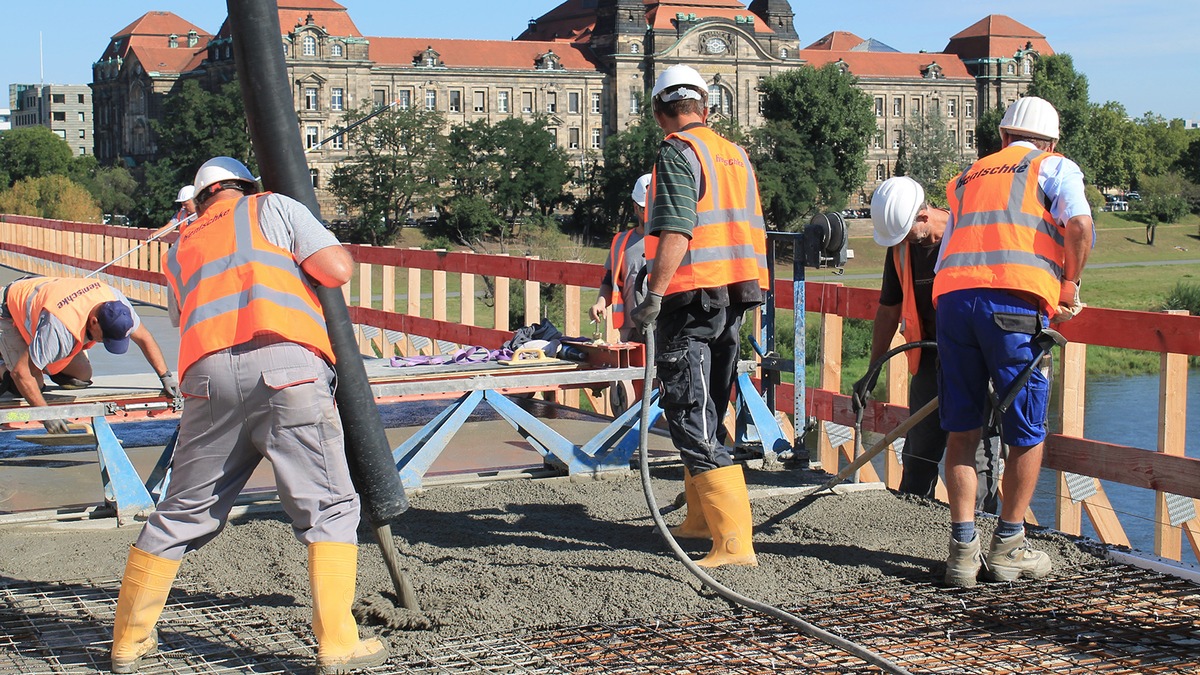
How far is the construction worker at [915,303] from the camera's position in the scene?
5992 mm

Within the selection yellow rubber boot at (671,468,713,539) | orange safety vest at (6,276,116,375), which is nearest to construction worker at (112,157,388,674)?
yellow rubber boot at (671,468,713,539)

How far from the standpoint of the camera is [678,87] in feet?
17.8

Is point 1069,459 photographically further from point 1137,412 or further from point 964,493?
point 1137,412

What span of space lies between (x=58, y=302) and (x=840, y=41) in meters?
130

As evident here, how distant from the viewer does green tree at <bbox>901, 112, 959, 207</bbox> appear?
10488 centimetres

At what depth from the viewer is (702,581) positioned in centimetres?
510

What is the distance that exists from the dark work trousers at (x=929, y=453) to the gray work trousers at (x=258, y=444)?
322cm

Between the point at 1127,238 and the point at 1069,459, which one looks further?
the point at 1127,238

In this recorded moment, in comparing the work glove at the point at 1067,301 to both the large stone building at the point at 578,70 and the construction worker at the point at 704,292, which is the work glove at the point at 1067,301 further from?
the large stone building at the point at 578,70

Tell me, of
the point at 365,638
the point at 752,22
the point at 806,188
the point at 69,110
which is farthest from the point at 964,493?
the point at 69,110

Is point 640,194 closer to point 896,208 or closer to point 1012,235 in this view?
point 896,208

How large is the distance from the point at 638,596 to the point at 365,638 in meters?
1.07

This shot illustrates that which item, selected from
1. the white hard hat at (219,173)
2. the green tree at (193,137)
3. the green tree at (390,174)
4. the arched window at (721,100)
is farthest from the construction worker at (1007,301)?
the arched window at (721,100)

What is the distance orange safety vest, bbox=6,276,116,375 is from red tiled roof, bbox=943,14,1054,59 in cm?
12012
